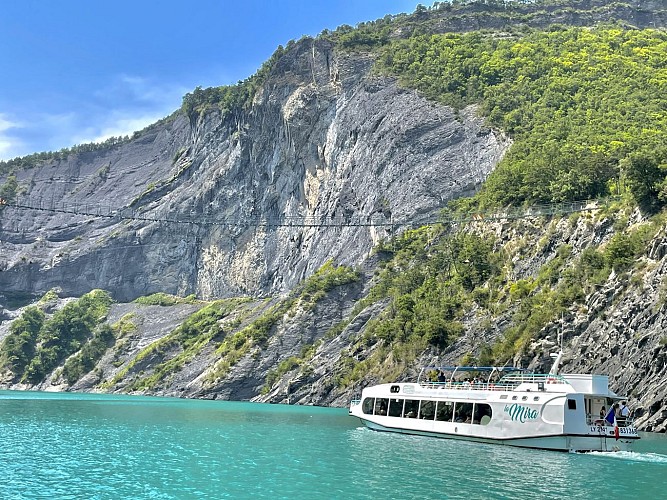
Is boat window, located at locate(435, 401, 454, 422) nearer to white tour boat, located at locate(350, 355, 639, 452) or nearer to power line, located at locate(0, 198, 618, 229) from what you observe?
white tour boat, located at locate(350, 355, 639, 452)

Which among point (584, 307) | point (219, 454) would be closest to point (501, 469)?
point (219, 454)

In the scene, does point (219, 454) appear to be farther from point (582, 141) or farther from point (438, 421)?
point (582, 141)

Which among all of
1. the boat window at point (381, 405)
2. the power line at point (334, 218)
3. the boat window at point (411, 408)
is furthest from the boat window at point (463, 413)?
the power line at point (334, 218)

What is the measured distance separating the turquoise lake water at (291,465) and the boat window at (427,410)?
1.91m

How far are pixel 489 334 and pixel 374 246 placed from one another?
4214 cm

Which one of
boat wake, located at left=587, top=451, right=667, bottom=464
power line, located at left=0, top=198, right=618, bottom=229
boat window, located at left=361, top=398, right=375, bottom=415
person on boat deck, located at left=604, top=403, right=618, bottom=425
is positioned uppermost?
power line, located at left=0, top=198, right=618, bottom=229

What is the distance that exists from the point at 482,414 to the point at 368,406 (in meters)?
12.0

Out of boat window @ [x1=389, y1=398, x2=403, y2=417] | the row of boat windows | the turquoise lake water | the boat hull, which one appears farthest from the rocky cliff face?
the turquoise lake water

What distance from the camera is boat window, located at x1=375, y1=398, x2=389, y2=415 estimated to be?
55.8m

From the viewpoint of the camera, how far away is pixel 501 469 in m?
35.0

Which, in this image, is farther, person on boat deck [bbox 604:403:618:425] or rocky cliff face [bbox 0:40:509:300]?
rocky cliff face [bbox 0:40:509:300]

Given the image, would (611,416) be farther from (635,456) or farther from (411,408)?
(411,408)

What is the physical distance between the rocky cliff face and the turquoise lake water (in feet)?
216

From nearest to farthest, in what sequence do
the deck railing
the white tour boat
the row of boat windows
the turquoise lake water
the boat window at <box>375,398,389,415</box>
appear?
the turquoise lake water
the white tour boat
the deck railing
the row of boat windows
the boat window at <box>375,398,389,415</box>
